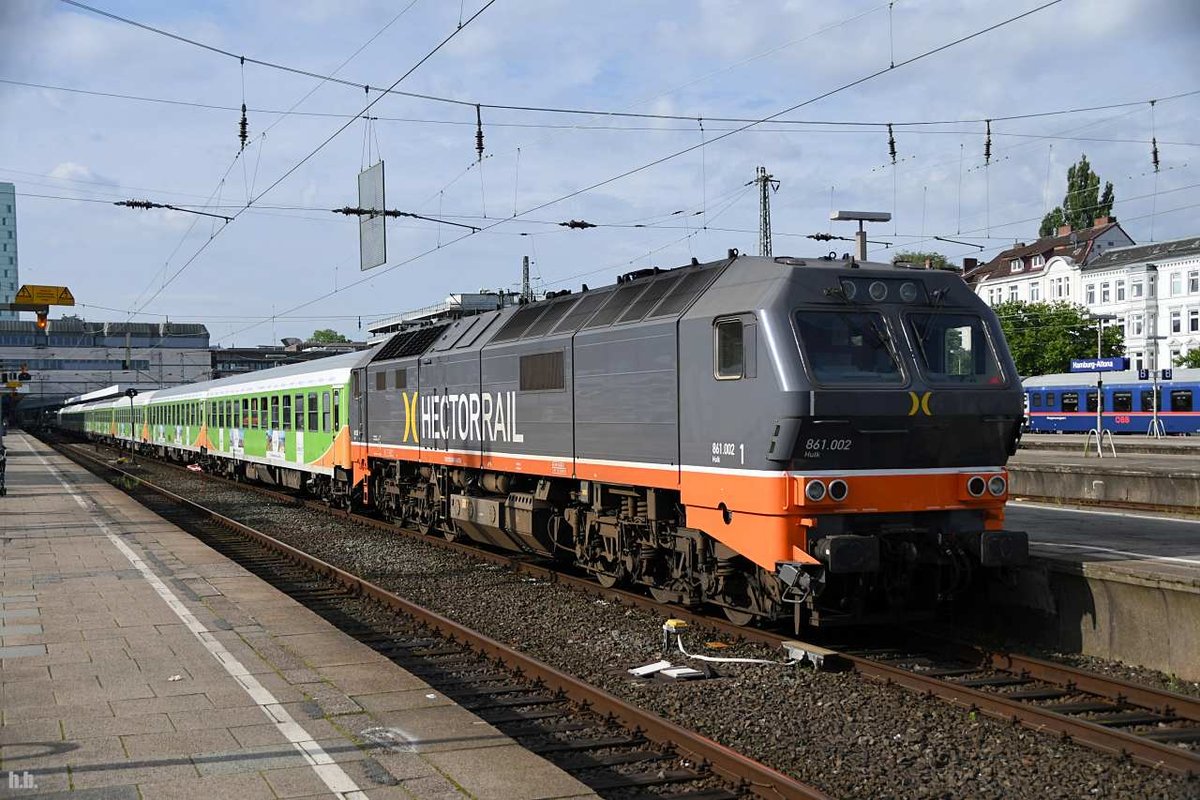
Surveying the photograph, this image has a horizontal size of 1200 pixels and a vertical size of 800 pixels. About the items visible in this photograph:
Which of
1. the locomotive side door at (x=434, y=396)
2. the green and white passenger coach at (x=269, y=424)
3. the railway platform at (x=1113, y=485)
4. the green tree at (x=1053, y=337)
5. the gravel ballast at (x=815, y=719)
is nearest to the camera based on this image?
the gravel ballast at (x=815, y=719)

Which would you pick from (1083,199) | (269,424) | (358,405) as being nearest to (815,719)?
(358,405)

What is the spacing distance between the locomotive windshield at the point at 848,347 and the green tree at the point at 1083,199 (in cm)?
8073

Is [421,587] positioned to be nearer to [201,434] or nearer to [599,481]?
[599,481]

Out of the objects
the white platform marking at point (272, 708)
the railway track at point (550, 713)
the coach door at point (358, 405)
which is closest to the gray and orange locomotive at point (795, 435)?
the railway track at point (550, 713)

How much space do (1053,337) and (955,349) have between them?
64.2m

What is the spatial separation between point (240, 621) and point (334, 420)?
45.3ft

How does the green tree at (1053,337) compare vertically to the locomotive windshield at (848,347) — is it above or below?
above

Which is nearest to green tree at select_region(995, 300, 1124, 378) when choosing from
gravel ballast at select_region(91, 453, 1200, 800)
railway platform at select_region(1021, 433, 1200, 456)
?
railway platform at select_region(1021, 433, 1200, 456)

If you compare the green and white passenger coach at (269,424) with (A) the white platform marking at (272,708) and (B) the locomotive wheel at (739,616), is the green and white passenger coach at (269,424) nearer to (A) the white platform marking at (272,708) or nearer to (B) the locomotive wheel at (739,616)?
(A) the white platform marking at (272,708)

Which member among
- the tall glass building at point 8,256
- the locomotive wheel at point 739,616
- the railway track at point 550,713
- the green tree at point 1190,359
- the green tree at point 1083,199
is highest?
the tall glass building at point 8,256

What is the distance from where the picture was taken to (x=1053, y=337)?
69.8 m

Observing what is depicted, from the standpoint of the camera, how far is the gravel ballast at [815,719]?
6910 mm

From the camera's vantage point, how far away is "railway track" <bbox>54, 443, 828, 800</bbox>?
695 cm

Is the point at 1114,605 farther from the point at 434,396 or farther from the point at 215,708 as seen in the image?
the point at 434,396
